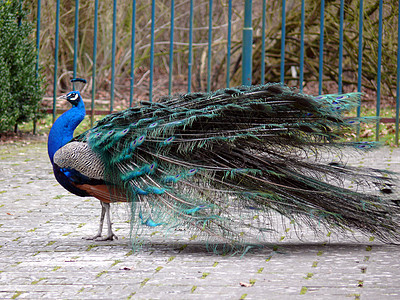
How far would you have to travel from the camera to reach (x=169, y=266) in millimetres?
4562

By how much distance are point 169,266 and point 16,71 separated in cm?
665

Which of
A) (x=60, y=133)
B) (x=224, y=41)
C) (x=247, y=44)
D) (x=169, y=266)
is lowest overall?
(x=169, y=266)

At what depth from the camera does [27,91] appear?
10570 mm

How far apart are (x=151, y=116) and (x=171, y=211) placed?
2.63 ft

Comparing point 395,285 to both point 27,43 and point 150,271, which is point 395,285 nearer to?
point 150,271

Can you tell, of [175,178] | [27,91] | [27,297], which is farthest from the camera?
[27,91]

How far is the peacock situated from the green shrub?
5.26m

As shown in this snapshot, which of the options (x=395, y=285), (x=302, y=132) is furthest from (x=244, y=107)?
(x=395, y=285)

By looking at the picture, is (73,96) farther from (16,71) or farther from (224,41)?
(224,41)

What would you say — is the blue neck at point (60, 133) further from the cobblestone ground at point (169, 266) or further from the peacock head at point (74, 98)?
the cobblestone ground at point (169, 266)

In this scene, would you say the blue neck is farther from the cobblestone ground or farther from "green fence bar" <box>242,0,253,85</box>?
"green fence bar" <box>242,0,253,85</box>

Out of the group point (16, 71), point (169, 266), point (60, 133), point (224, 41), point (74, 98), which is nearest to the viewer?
point (169, 266)

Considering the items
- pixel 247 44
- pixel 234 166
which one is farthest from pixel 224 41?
pixel 234 166

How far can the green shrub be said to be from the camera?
9992 millimetres
